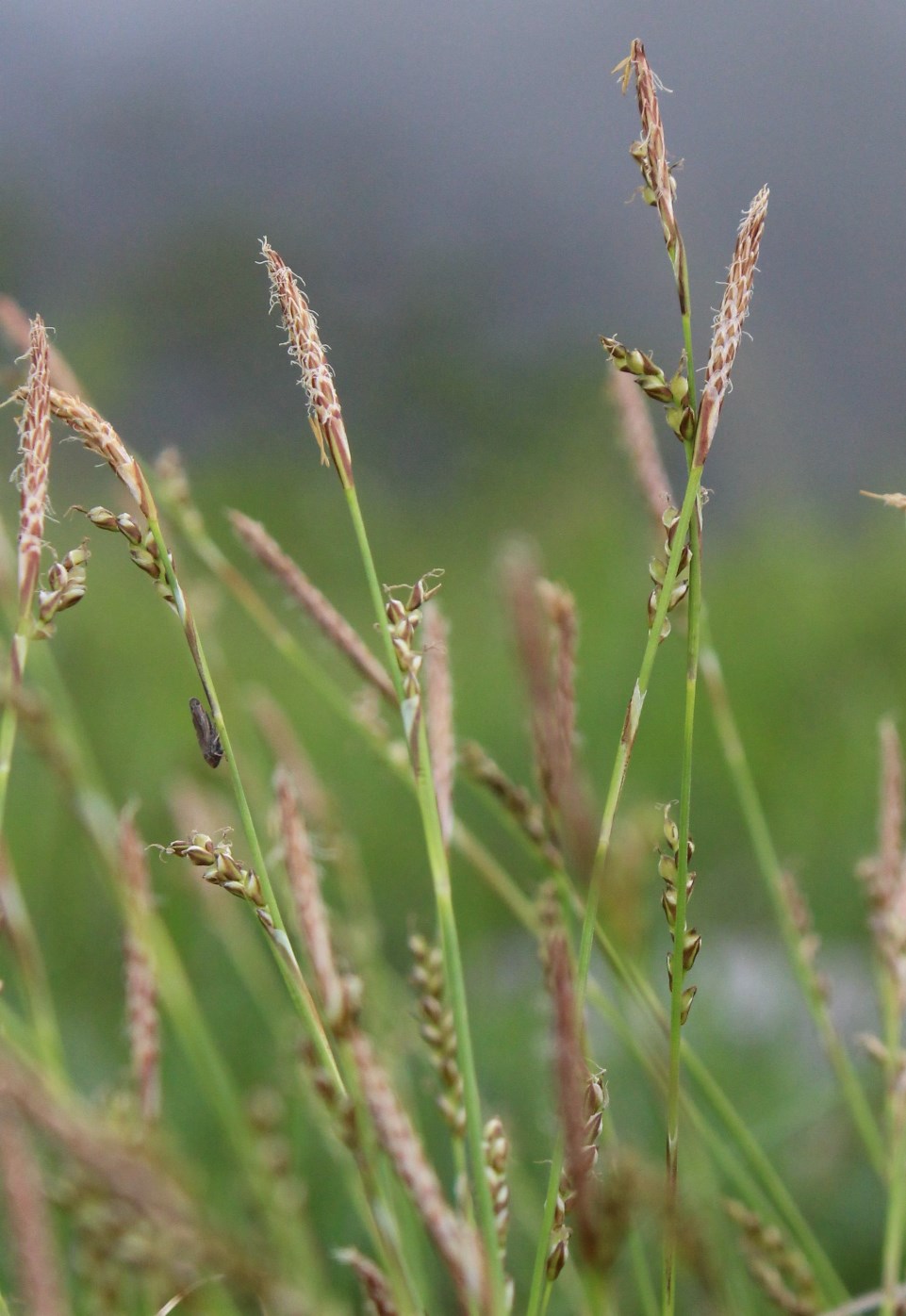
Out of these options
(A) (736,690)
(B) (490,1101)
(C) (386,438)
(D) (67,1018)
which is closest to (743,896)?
(A) (736,690)

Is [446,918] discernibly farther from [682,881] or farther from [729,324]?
[729,324]

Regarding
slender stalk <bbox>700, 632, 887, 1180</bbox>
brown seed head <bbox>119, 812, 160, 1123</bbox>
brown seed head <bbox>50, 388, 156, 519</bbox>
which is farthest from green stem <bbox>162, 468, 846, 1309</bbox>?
brown seed head <bbox>50, 388, 156, 519</bbox>

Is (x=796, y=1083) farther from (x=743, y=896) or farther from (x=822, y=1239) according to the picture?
(x=743, y=896)

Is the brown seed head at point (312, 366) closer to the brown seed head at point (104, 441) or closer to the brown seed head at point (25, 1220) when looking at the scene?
the brown seed head at point (104, 441)

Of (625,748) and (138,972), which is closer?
(625,748)

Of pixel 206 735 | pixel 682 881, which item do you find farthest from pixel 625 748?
pixel 206 735

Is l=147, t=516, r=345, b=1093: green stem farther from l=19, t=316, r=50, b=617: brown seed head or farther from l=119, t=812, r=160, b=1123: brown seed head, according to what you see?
l=119, t=812, r=160, b=1123: brown seed head

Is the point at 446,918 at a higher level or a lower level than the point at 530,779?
lower
